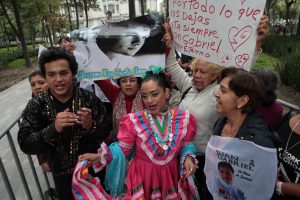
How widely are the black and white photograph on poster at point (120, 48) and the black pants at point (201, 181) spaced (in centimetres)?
94

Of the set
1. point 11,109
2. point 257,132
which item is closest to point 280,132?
point 257,132

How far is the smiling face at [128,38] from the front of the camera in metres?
2.59

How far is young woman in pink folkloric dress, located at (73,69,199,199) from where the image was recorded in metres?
2.22

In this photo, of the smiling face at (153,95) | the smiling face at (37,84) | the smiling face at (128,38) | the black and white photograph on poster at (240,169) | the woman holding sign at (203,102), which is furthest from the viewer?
the smiling face at (37,84)

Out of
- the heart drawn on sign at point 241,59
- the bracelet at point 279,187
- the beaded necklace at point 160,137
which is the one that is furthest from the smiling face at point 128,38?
the bracelet at point 279,187

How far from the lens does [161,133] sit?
2.26 m

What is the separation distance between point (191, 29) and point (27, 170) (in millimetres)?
3851

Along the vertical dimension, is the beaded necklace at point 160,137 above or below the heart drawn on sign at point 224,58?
below

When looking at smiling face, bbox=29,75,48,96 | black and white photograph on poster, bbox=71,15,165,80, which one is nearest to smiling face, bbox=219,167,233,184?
black and white photograph on poster, bbox=71,15,165,80

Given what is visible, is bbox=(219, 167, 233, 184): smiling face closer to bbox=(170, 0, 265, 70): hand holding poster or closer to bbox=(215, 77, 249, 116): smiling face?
bbox=(215, 77, 249, 116): smiling face

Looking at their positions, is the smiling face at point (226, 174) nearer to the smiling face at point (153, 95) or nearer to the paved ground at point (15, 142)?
Answer: the smiling face at point (153, 95)

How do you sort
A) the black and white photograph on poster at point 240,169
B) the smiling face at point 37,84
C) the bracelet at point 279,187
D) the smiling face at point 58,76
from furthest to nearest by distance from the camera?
1. the smiling face at point 37,84
2. the smiling face at point 58,76
3. the bracelet at point 279,187
4. the black and white photograph on poster at point 240,169

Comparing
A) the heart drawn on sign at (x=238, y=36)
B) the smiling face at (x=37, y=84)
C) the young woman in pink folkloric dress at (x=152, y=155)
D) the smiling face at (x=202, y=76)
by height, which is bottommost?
the young woman in pink folkloric dress at (x=152, y=155)

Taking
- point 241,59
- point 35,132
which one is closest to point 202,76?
point 241,59
